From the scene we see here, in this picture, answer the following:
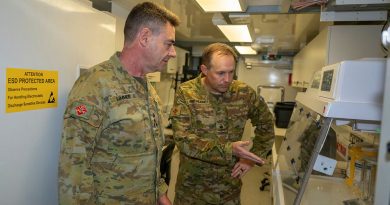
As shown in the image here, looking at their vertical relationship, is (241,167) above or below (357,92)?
below

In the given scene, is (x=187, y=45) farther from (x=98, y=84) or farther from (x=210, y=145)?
(x=98, y=84)

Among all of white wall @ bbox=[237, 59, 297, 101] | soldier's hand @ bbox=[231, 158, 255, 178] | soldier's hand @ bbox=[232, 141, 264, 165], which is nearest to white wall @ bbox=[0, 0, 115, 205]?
soldier's hand @ bbox=[232, 141, 264, 165]

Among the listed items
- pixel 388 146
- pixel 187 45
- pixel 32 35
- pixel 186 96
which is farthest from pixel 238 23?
Answer: pixel 187 45

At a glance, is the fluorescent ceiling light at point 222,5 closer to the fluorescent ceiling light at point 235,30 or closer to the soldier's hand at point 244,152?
the fluorescent ceiling light at point 235,30

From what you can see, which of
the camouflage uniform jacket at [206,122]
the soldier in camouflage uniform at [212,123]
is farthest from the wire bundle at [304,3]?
the camouflage uniform jacket at [206,122]

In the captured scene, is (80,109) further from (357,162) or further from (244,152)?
(357,162)

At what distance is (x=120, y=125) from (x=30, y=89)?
35 centimetres

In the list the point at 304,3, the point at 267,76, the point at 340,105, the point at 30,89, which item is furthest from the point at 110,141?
the point at 267,76

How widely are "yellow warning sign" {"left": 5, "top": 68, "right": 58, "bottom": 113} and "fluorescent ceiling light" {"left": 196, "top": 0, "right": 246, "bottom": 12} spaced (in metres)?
1.05

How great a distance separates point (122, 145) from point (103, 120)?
0.13 metres

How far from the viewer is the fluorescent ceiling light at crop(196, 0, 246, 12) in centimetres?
179

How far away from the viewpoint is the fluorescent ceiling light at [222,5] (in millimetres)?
1786

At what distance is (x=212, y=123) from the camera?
1.80 m

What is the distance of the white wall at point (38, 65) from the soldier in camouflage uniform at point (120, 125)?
15 cm
